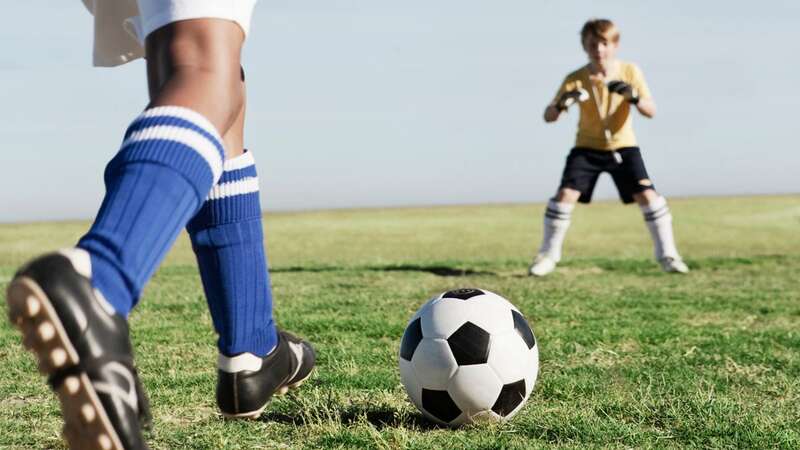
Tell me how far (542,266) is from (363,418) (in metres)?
7.11

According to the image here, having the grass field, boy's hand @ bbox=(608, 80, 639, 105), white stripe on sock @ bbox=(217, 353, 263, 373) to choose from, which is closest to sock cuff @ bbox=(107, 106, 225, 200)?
white stripe on sock @ bbox=(217, 353, 263, 373)

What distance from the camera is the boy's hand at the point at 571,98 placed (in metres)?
9.77

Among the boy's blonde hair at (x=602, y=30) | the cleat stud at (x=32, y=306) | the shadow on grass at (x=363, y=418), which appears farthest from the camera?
the boy's blonde hair at (x=602, y=30)

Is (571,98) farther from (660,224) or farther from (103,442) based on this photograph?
(103,442)

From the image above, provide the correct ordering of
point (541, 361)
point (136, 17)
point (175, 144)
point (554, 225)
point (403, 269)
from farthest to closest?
point (403, 269), point (554, 225), point (541, 361), point (136, 17), point (175, 144)

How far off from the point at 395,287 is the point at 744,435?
5.61m

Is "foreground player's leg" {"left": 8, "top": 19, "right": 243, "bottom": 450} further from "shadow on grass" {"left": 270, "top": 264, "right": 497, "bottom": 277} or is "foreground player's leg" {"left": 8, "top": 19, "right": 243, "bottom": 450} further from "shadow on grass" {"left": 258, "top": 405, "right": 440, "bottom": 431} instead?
"shadow on grass" {"left": 270, "top": 264, "right": 497, "bottom": 277}

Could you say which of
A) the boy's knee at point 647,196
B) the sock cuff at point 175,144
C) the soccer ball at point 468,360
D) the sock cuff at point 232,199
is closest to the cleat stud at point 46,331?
the sock cuff at point 175,144

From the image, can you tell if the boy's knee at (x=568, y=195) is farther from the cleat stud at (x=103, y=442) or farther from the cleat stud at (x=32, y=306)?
the cleat stud at (x=32, y=306)

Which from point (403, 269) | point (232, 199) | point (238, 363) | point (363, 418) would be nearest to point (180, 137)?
point (232, 199)

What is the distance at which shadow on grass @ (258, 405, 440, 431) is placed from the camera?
322cm

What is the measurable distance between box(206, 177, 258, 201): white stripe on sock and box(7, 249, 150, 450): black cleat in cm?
102

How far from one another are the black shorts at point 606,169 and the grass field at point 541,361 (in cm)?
101

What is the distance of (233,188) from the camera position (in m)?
2.82
